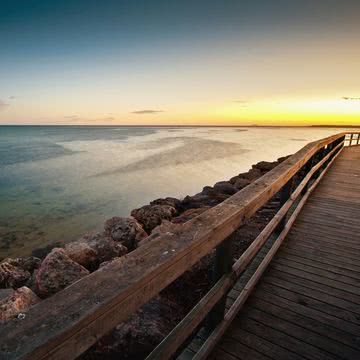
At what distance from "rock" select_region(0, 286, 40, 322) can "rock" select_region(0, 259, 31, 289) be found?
174 cm

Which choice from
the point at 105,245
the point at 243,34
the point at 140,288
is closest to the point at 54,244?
the point at 105,245

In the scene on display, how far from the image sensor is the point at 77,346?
0.81 m

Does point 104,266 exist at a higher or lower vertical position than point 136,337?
higher

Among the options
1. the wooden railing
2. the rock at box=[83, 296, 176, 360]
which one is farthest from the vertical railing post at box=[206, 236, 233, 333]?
the rock at box=[83, 296, 176, 360]

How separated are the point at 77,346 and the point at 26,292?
399 cm

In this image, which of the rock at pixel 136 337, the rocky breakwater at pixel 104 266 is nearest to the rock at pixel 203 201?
the rocky breakwater at pixel 104 266

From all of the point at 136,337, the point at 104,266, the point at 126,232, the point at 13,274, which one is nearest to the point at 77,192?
the point at 126,232

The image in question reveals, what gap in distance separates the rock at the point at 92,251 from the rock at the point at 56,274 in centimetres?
74

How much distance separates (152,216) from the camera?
8.33 m

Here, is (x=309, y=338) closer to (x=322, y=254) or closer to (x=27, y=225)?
(x=322, y=254)

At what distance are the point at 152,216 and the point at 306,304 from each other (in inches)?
243

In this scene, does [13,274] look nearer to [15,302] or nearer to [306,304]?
[15,302]

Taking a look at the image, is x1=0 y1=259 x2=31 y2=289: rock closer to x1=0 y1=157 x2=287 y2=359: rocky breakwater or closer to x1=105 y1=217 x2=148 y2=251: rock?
x1=0 y1=157 x2=287 y2=359: rocky breakwater

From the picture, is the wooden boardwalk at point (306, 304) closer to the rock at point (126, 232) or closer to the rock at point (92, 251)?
the rock at point (92, 251)
